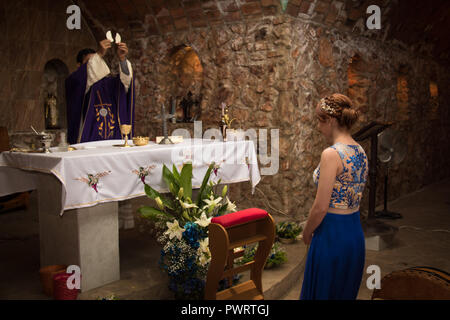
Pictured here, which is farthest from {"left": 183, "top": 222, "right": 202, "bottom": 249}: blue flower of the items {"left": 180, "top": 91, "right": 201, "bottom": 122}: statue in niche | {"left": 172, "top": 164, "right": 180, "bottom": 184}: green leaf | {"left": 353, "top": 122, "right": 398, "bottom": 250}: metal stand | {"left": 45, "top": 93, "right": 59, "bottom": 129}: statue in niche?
{"left": 45, "top": 93, "right": 59, "bottom": 129}: statue in niche

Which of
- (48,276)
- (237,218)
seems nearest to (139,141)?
(48,276)

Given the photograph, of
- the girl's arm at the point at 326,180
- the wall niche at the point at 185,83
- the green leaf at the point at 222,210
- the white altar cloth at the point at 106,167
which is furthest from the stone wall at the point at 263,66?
the girl's arm at the point at 326,180

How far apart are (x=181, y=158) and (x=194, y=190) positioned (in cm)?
62

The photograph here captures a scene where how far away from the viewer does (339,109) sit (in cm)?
237

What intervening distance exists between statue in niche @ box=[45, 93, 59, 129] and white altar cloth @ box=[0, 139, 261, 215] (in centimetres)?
371

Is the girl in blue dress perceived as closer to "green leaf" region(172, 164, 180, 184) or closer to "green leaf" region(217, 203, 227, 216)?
"green leaf" region(217, 203, 227, 216)

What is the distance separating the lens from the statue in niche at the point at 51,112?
23.7ft

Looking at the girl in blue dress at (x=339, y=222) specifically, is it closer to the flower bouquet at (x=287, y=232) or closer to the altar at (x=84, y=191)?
the altar at (x=84, y=191)

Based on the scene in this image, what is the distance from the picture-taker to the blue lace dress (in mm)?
2354

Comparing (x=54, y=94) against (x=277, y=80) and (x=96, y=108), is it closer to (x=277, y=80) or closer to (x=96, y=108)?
(x=96, y=108)

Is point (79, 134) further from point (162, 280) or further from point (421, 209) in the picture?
point (421, 209)

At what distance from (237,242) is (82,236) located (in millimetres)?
1308

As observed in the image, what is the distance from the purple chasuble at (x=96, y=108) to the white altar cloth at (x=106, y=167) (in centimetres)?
68

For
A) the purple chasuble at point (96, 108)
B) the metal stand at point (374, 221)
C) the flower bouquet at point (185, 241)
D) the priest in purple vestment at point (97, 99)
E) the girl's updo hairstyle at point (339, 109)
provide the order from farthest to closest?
1. the metal stand at point (374, 221)
2. the purple chasuble at point (96, 108)
3. the priest in purple vestment at point (97, 99)
4. the flower bouquet at point (185, 241)
5. the girl's updo hairstyle at point (339, 109)
